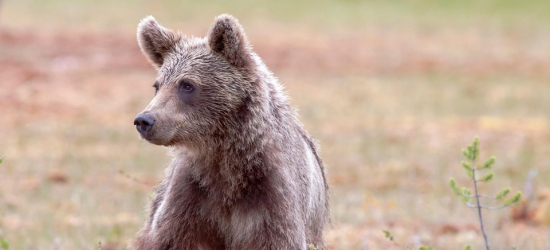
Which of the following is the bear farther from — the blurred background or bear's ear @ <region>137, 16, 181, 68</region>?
the blurred background

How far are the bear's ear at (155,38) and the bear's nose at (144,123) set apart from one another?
2.86 feet

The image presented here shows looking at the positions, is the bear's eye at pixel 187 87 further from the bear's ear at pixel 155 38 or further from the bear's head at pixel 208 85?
the bear's ear at pixel 155 38

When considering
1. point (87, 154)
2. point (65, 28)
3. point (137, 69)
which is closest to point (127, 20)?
point (65, 28)

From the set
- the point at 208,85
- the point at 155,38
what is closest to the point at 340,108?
the point at 155,38

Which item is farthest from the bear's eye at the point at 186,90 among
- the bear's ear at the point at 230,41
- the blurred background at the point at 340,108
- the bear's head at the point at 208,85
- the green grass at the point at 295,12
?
the green grass at the point at 295,12

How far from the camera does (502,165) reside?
13.8 meters

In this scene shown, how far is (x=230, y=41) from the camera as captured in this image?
574 cm

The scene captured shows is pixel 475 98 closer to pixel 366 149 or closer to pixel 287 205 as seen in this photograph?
pixel 366 149

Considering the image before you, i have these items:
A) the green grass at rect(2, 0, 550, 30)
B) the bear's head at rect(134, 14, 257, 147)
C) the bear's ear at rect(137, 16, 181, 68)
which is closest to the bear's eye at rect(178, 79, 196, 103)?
the bear's head at rect(134, 14, 257, 147)

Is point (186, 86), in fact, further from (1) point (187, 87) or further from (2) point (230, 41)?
(2) point (230, 41)

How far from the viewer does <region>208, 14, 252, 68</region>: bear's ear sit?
18.6 feet

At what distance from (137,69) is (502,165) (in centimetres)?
1322

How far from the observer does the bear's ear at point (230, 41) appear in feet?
18.6

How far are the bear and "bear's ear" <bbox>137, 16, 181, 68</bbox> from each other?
96 mm
